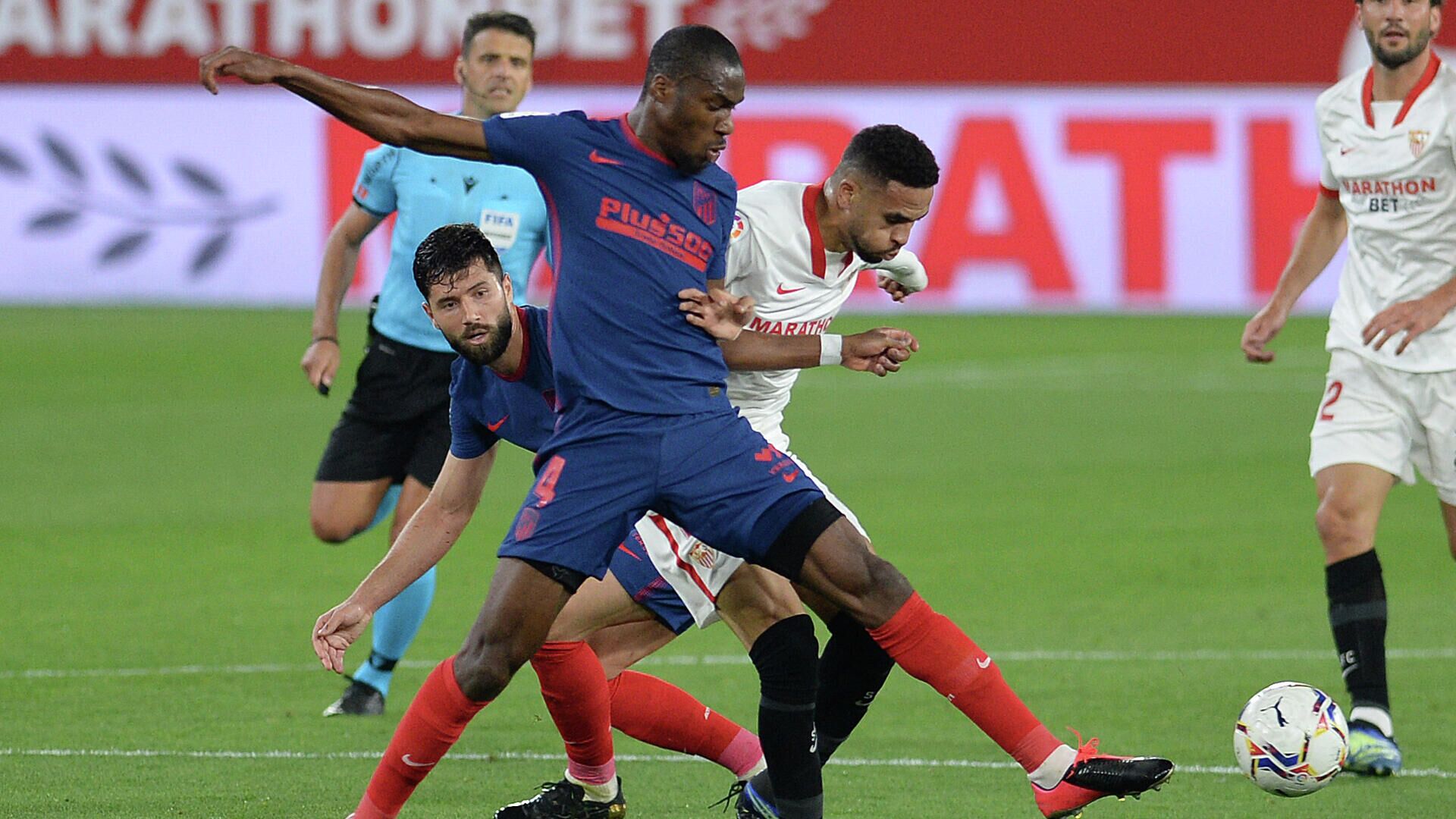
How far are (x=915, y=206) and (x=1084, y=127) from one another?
15.1 meters

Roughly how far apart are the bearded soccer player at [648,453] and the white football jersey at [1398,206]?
2259 millimetres

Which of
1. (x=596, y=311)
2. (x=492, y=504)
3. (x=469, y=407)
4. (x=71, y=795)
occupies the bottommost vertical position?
(x=492, y=504)

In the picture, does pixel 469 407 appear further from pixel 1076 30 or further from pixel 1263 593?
pixel 1076 30

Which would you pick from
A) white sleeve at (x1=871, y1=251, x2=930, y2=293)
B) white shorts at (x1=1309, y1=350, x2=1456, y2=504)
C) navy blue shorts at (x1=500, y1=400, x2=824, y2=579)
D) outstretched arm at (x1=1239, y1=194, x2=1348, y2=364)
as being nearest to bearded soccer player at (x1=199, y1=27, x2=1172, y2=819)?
navy blue shorts at (x1=500, y1=400, x2=824, y2=579)

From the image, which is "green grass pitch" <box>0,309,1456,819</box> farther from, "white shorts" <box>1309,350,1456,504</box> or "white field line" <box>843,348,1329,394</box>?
"white shorts" <box>1309,350,1456,504</box>

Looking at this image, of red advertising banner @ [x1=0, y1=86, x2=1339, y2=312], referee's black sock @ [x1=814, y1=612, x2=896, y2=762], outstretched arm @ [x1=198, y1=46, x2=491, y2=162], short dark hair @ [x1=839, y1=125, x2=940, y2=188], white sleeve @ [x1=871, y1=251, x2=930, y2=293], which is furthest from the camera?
red advertising banner @ [x1=0, y1=86, x2=1339, y2=312]

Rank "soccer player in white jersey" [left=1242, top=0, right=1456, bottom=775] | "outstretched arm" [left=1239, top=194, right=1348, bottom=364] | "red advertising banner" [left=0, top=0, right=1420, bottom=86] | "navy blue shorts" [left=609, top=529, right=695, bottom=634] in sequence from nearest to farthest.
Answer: "navy blue shorts" [left=609, top=529, right=695, bottom=634] → "soccer player in white jersey" [left=1242, top=0, right=1456, bottom=775] → "outstretched arm" [left=1239, top=194, right=1348, bottom=364] → "red advertising banner" [left=0, top=0, right=1420, bottom=86]

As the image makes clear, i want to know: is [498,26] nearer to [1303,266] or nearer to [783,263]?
[783,263]

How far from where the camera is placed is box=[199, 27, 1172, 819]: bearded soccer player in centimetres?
495

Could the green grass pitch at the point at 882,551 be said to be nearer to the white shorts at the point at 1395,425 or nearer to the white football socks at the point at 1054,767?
the white football socks at the point at 1054,767

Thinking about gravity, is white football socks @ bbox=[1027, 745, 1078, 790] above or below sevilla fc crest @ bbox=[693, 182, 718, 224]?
below

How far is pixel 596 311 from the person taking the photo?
16.5 feet

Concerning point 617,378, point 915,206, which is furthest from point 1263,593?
point 617,378

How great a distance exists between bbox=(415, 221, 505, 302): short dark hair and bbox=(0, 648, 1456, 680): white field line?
9.48 ft
